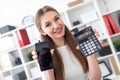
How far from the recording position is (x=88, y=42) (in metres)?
1.16

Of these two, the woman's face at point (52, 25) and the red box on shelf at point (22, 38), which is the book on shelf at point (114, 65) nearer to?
the red box on shelf at point (22, 38)

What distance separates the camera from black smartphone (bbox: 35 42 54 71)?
117 cm

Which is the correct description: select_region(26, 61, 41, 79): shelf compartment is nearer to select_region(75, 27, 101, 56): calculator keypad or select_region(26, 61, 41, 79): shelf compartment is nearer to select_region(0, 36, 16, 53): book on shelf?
select_region(0, 36, 16, 53): book on shelf

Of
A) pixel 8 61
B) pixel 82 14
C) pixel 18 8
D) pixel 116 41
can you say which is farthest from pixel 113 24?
pixel 8 61

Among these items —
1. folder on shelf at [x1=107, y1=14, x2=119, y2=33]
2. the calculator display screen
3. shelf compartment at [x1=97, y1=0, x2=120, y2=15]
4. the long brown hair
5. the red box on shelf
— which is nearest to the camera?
the calculator display screen

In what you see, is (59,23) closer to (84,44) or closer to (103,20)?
(84,44)

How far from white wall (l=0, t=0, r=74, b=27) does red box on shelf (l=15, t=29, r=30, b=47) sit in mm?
205

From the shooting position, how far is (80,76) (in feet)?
4.11

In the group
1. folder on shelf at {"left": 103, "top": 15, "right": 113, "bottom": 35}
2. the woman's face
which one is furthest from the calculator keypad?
folder on shelf at {"left": 103, "top": 15, "right": 113, "bottom": 35}

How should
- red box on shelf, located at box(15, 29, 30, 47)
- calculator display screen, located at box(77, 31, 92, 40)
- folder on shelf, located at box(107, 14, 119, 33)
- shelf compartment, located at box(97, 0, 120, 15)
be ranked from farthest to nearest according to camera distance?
red box on shelf, located at box(15, 29, 30, 47), shelf compartment, located at box(97, 0, 120, 15), folder on shelf, located at box(107, 14, 119, 33), calculator display screen, located at box(77, 31, 92, 40)

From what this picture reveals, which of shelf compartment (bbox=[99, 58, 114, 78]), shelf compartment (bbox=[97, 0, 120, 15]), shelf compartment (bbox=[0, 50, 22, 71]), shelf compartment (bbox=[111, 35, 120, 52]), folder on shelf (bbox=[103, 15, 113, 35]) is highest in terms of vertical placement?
shelf compartment (bbox=[97, 0, 120, 15])

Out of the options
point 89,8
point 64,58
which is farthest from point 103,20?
point 64,58

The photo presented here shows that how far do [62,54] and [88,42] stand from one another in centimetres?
21

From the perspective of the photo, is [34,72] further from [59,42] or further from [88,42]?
[88,42]
